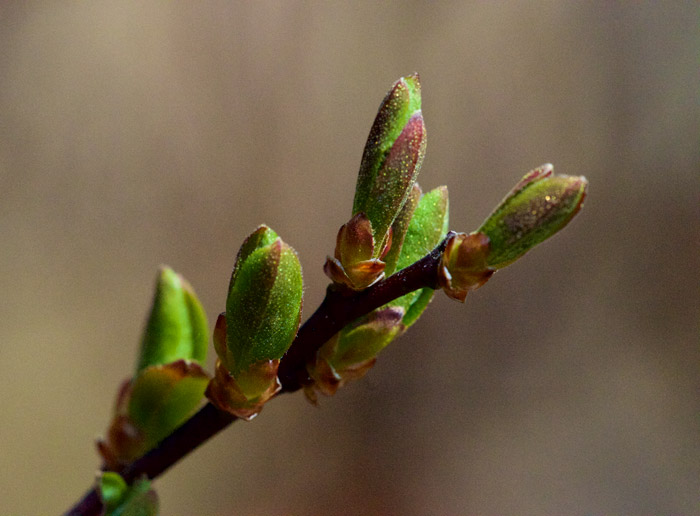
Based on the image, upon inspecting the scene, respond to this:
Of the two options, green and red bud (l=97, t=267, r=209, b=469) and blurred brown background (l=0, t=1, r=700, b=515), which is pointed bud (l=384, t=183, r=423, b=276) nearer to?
green and red bud (l=97, t=267, r=209, b=469)

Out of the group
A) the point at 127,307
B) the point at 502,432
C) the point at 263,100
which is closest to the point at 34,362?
the point at 127,307

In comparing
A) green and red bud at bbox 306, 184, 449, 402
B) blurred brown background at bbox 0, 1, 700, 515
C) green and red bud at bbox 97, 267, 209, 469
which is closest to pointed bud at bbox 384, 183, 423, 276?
green and red bud at bbox 306, 184, 449, 402

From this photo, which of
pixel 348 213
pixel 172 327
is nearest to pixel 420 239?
pixel 172 327

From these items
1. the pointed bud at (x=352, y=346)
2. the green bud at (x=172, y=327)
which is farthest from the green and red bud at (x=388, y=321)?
the green bud at (x=172, y=327)

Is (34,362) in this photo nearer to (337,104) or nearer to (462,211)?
(337,104)

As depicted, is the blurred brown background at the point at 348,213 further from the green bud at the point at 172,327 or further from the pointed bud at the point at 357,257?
the pointed bud at the point at 357,257

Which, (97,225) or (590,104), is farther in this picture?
(590,104)
